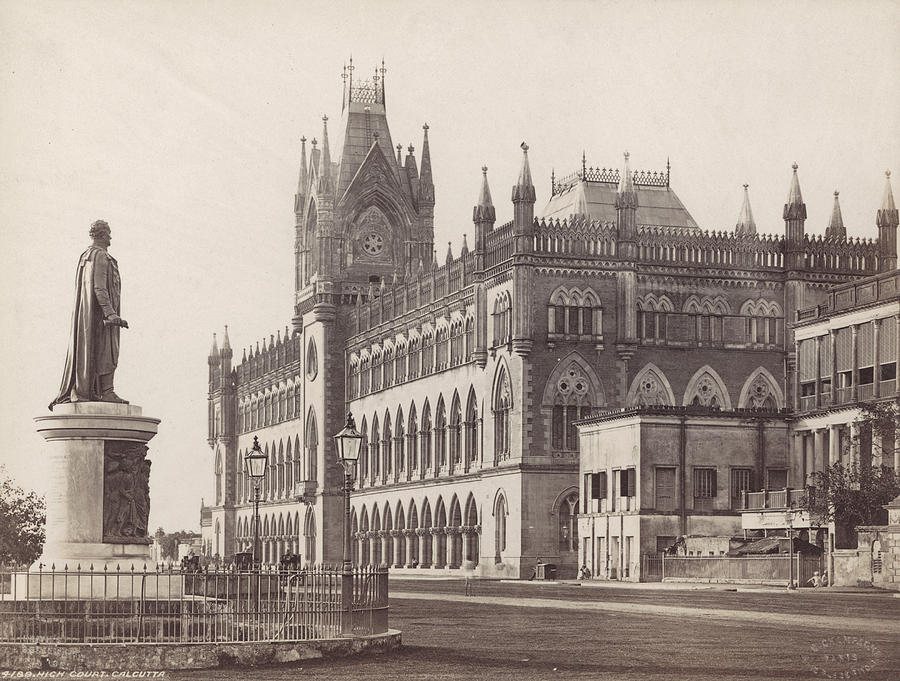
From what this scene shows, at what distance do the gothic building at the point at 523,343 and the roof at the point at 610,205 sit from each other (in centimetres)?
14

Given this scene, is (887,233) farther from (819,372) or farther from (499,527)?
(499,527)

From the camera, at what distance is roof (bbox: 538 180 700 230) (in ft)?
292

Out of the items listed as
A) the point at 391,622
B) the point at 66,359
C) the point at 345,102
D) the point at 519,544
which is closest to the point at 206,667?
the point at 66,359

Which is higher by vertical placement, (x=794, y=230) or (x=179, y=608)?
(x=794, y=230)

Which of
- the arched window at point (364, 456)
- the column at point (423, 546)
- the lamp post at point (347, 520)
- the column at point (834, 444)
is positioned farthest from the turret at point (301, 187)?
the lamp post at point (347, 520)

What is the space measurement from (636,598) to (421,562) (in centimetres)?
4551

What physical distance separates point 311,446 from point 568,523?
3745 centimetres

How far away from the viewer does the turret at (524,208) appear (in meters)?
77.9

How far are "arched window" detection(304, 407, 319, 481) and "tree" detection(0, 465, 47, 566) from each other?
4344 centimetres

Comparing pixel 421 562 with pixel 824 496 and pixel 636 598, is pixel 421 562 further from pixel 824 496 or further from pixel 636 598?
pixel 636 598

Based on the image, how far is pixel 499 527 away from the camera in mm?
80000

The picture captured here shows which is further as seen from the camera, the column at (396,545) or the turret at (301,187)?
the turret at (301,187)

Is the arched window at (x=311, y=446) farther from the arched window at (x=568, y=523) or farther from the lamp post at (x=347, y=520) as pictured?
the lamp post at (x=347, y=520)

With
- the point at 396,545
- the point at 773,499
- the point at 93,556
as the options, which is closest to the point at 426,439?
the point at 396,545
